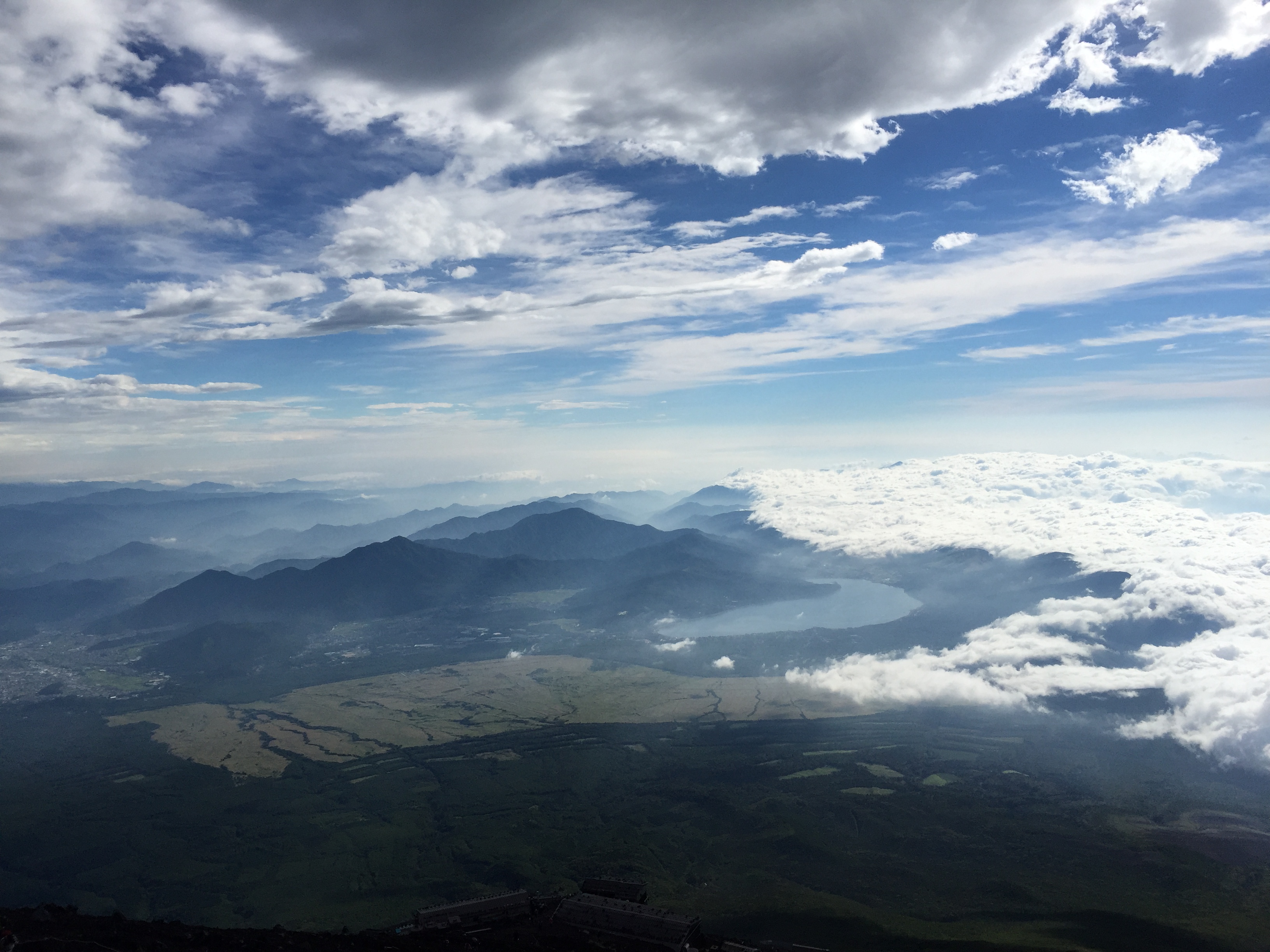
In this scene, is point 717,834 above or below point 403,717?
above

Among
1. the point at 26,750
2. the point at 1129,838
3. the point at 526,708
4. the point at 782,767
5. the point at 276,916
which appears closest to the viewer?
the point at 276,916

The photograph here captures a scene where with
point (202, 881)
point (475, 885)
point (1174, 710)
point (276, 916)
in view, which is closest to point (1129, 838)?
point (1174, 710)

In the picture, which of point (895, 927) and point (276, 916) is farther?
point (276, 916)

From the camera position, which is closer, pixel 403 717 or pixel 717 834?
pixel 717 834

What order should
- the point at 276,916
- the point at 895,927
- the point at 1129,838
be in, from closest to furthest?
the point at 895,927, the point at 276,916, the point at 1129,838

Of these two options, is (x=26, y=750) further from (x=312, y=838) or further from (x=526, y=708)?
(x=526, y=708)

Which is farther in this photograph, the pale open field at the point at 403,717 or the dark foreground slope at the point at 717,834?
the pale open field at the point at 403,717

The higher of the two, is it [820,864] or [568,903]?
[568,903]

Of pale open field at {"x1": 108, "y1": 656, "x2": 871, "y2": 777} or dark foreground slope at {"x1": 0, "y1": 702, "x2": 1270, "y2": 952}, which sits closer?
dark foreground slope at {"x1": 0, "y1": 702, "x2": 1270, "y2": 952}
